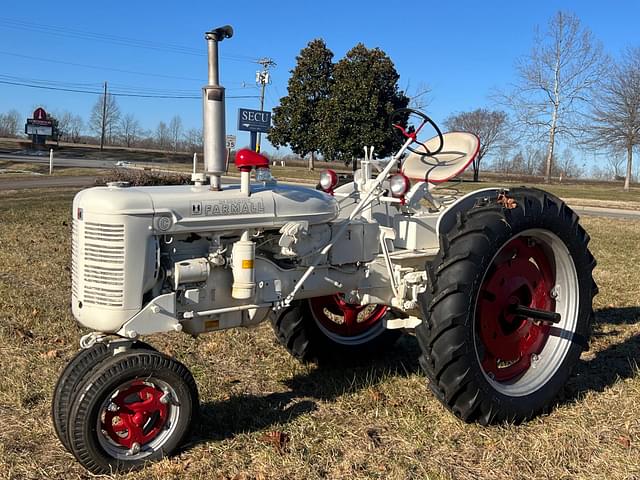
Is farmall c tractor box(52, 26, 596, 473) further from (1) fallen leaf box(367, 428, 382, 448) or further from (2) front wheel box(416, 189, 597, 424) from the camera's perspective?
(1) fallen leaf box(367, 428, 382, 448)

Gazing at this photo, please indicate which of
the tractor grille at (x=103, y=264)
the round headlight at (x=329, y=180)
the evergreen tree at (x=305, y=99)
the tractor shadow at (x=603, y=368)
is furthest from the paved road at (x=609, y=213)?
the evergreen tree at (x=305, y=99)

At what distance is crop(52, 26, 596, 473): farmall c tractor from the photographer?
3.02 metres

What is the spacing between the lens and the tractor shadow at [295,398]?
3549mm

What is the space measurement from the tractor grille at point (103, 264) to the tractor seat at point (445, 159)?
222 centimetres

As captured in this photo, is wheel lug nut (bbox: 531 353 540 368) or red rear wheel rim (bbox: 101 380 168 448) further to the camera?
wheel lug nut (bbox: 531 353 540 368)

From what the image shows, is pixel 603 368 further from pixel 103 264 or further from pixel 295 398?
pixel 103 264

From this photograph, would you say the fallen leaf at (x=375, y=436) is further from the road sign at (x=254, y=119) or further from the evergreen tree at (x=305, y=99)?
the evergreen tree at (x=305, y=99)

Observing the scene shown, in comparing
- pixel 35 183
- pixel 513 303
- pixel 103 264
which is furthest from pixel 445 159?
pixel 35 183

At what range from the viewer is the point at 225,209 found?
3.27m

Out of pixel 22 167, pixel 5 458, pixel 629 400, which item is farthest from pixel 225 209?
pixel 22 167

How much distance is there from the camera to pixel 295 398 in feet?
13.2

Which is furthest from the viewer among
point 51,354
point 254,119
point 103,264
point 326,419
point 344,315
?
point 254,119

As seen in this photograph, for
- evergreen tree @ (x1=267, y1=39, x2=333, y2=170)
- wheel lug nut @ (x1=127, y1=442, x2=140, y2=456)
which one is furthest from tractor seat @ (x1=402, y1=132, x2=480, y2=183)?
evergreen tree @ (x1=267, y1=39, x2=333, y2=170)

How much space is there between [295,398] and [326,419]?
40 centimetres
